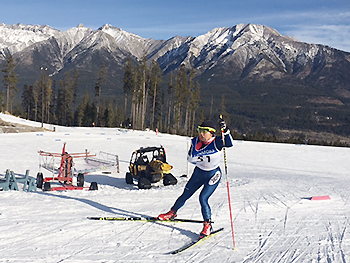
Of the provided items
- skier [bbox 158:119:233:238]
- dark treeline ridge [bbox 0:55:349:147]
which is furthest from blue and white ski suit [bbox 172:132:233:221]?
dark treeline ridge [bbox 0:55:349:147]

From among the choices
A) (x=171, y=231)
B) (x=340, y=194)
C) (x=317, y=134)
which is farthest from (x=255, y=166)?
(x=317, y=134)

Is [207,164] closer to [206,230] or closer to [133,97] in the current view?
[206,230]

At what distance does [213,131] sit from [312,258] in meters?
2.55

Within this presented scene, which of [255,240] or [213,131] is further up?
[213,131]

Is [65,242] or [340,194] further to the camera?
[340,194]

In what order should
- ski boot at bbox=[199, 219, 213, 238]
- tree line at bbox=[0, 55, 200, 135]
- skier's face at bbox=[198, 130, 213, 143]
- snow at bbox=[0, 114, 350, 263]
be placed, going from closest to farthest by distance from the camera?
snow at bbox=[0, 114, 350, 263] < ski boot at bbox=[199, 219, 213, 238] < skier's face at bbox=[198, 130, 213, 143] < tree line at bbox=[0, 55, 200, 135]

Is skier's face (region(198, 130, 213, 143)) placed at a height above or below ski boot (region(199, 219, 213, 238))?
above

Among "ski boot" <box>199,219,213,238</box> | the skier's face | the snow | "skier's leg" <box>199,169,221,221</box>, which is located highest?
the skier's face

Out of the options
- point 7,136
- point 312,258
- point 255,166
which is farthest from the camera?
point 7,136

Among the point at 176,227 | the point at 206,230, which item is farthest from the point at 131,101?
the point at 206,230

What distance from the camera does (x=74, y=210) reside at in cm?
835

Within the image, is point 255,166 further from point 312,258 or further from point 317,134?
point 317,134

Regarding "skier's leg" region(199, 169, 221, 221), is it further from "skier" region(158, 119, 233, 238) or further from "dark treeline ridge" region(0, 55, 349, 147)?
"dark treeline ridge" region(0, 55, 349, 147)

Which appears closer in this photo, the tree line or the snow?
the snow
